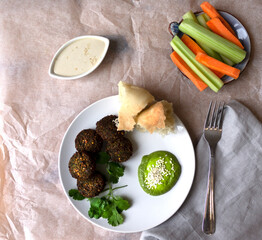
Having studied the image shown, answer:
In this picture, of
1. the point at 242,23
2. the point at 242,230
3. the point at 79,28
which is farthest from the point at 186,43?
the point at 242,230

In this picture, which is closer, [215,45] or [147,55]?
[215,45]

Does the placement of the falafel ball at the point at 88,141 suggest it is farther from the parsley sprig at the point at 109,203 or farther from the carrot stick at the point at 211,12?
the carrot stick at the point at 211,12

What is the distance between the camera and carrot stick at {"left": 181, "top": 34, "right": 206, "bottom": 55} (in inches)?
97.5

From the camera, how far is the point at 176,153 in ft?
8.20

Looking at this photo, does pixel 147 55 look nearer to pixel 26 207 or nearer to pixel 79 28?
pixel 79 28

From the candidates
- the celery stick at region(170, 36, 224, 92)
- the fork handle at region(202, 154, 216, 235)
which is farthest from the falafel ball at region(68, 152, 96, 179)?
the celery stick at region(170, 36, 224, 92)

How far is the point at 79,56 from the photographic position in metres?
2.62

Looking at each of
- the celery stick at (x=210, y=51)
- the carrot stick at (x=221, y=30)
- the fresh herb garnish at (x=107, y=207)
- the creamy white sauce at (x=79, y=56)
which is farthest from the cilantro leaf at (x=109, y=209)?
the carrot stick at (x=221, y=30)

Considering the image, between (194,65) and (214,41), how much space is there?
0.23 meters

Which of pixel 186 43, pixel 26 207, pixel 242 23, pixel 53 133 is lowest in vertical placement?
pixel 26 207

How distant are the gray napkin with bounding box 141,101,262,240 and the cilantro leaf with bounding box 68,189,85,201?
593 millimetres

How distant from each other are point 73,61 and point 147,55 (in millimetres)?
629

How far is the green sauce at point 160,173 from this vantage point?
2438mm

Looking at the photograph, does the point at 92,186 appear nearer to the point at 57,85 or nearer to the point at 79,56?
the point at 57,85
